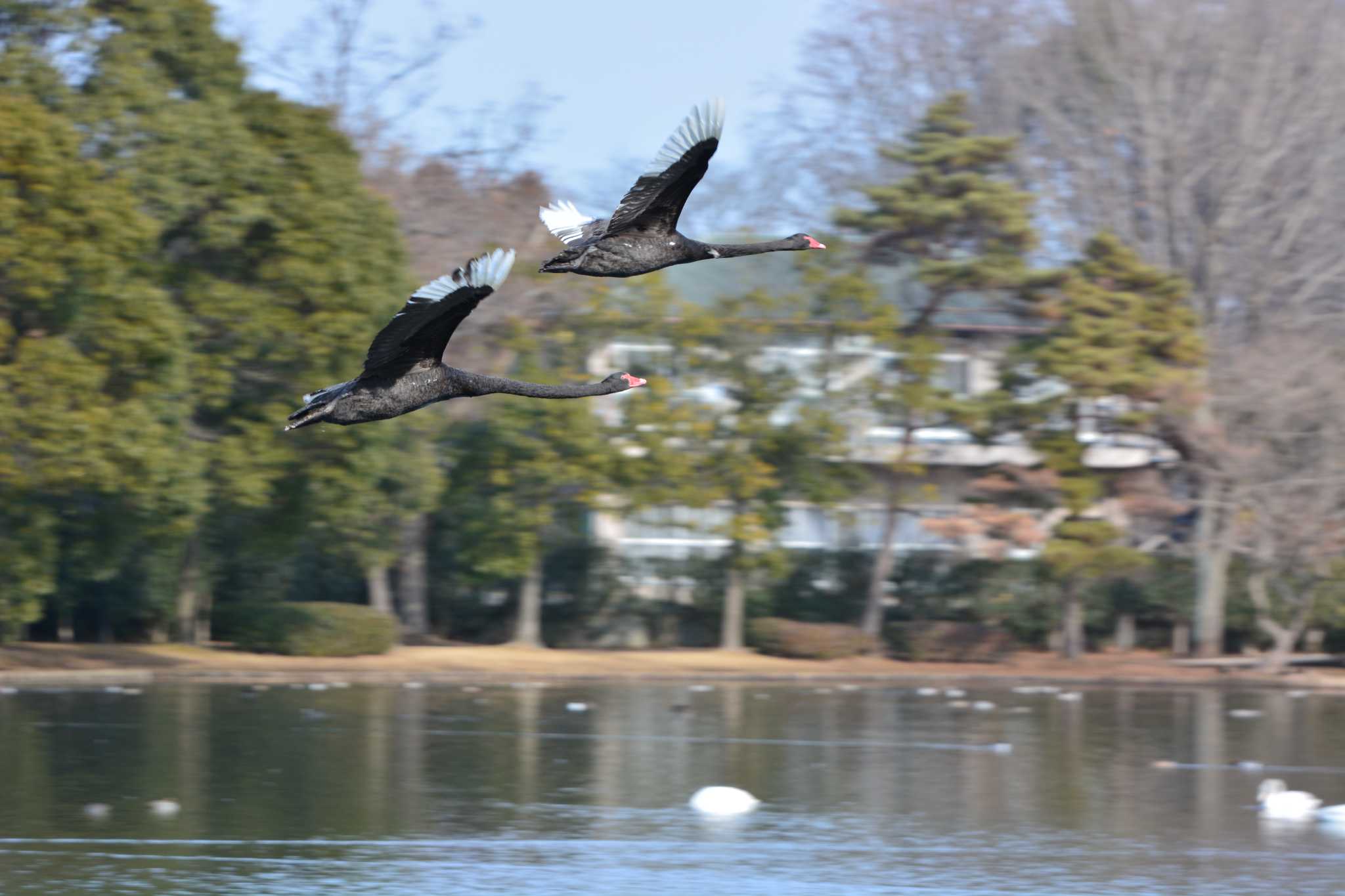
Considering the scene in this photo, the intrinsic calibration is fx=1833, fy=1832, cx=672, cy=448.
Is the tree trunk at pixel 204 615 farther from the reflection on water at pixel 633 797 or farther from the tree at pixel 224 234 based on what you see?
the reflection on water at pixel 633 797

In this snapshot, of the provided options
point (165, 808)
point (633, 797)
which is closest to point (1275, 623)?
point (633, 797)

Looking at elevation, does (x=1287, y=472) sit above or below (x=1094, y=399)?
below

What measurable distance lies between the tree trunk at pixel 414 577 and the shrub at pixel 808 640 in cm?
746

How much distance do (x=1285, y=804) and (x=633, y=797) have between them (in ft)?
21.2

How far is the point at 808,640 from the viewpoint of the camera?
130 ft

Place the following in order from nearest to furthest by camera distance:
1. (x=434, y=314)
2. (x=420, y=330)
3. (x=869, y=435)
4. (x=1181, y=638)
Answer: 1. (x=434, y=314)
2. (x=420, y=330)
3. (x=1181, y=638)
4. (x=869, y=435)

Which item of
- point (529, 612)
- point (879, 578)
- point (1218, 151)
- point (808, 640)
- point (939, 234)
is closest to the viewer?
point (808, 640)

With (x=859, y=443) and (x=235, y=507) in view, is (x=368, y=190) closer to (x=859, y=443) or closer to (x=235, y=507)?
(x=235, y=507)

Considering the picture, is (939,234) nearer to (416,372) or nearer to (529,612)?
(529,612)

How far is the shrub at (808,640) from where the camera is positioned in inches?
1560

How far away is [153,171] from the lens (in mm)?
29469

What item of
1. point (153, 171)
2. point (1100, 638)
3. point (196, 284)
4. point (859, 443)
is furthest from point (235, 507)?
point (1100, 638)

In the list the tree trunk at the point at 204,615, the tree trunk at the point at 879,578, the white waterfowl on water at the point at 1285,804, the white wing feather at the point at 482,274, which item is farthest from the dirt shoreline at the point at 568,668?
the white wing feather at the point at 482,274

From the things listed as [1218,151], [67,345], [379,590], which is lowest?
[379,590]
